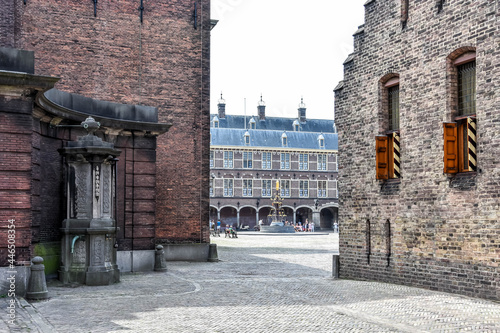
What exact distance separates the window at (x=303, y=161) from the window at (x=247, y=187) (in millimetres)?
7355

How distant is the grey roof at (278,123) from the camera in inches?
3221

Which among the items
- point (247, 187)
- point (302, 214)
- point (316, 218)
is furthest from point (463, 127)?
point (302, 214)

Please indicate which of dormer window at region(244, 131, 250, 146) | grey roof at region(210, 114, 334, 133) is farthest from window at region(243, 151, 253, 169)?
grey roof at region(210, 114, 334, 133)

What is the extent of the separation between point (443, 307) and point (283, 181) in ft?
233

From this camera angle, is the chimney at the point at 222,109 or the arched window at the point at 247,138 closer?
the arched window at the point at 247,138

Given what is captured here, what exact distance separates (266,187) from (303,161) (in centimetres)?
642

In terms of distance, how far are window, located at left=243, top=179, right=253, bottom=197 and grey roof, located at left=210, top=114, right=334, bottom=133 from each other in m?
7.37

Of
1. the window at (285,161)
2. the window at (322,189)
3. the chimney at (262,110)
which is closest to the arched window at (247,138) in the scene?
the chimney at (262,110)

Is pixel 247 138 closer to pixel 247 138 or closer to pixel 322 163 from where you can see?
pixel 247 138

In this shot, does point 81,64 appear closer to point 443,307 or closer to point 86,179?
point 86,179

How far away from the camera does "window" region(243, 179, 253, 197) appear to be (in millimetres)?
80037

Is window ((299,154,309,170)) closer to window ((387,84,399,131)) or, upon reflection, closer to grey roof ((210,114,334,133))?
grey roof ((210,114,334,133))

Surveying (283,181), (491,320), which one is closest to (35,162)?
(491,320)

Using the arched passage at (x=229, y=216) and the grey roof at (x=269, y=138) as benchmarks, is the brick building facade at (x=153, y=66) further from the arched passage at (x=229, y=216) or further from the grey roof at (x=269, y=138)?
the arched passage at (x=229, y=216)
